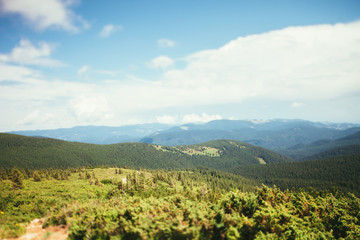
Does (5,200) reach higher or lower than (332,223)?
higher

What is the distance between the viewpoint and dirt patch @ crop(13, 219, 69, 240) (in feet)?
76.9

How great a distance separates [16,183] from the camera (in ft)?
187

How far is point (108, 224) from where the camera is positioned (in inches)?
886

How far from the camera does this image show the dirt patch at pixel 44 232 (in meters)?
23.5

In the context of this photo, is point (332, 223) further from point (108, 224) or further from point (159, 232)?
point (108, 224)

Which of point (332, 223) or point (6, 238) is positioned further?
point (332, 223)

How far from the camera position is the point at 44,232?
81.6ft

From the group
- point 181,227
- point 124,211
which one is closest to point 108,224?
point 124,211

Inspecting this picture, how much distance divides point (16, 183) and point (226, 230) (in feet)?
234

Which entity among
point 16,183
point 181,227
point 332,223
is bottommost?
point 332,223

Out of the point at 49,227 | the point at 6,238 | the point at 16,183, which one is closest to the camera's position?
the point at 6,238

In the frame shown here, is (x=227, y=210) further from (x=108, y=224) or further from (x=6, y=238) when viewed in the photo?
(x=6, y=238)

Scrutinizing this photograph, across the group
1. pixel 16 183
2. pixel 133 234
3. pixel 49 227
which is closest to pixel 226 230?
pixel 133 234

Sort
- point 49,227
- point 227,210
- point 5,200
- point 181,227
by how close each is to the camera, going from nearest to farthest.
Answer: point 181,227 → point 49,227 → point 227,210 → point 5,200
